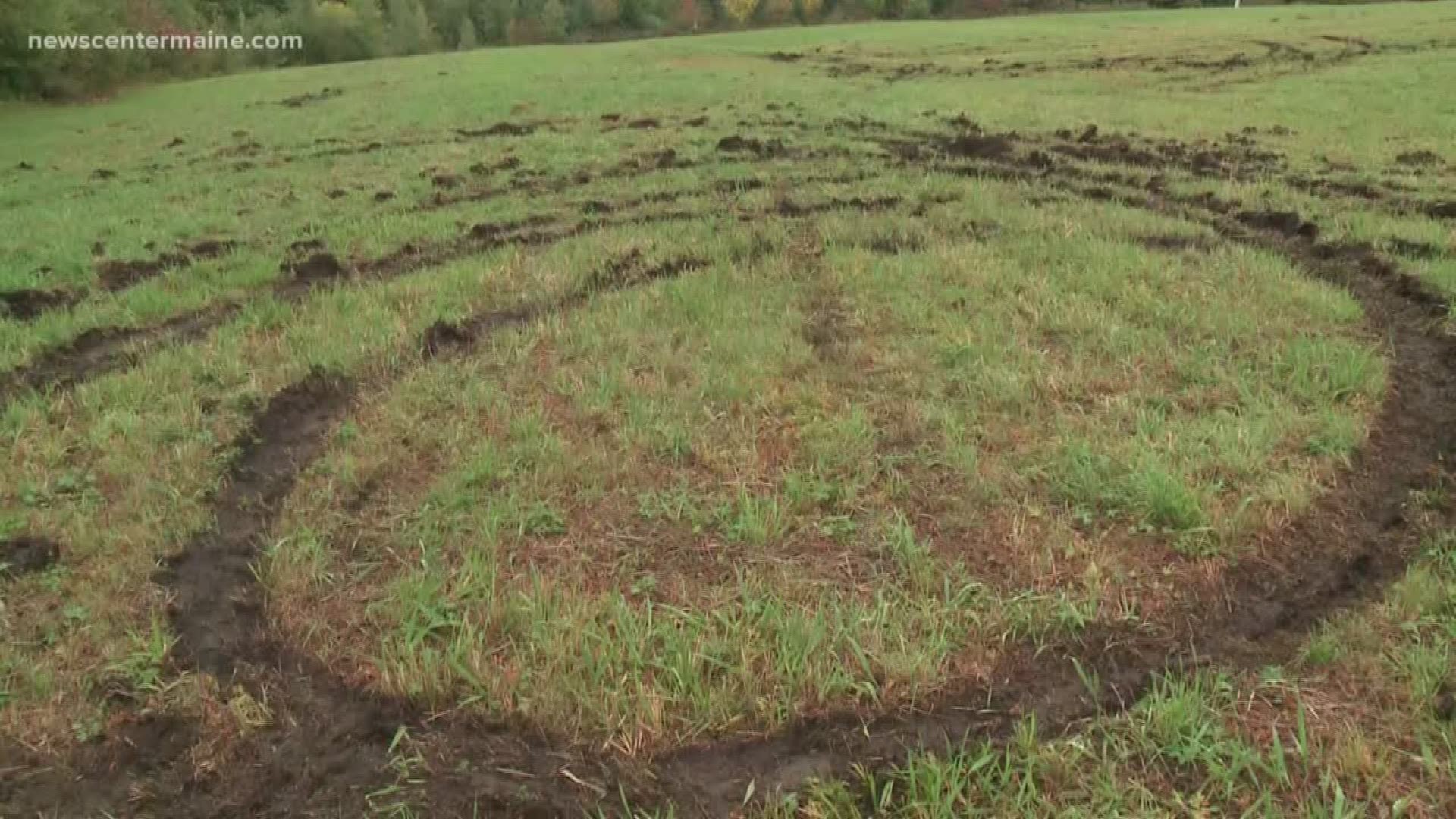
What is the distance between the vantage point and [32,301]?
7.93m

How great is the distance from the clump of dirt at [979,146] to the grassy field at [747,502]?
146cm

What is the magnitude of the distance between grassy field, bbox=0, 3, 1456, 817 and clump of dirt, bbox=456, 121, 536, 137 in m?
5.07

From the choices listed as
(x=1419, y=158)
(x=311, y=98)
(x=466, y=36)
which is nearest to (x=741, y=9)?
(x=466, y=36)

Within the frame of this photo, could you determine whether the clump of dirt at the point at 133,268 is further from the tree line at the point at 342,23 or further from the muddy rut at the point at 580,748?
the tree line at the point at 342,23

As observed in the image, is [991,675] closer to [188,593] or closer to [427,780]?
[427,780]

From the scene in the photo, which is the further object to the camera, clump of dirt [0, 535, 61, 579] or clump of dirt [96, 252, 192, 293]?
clump of dirt [96, 252, 192, 293]

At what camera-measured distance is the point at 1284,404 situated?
514 centimetres

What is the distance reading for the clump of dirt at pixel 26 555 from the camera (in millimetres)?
4227

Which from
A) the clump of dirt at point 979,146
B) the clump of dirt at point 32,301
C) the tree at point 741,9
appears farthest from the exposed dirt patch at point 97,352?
the tree at point 741,9

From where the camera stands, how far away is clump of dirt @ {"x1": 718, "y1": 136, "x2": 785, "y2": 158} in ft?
40.3

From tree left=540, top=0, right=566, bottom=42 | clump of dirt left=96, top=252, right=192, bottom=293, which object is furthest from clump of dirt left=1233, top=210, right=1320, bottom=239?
tree left=540, top=0, right=566, bottom=42

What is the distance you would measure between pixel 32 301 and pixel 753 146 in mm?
8129

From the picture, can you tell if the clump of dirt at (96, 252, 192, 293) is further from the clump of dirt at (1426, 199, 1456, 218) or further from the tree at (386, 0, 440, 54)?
the tree at (386, 0, 440, 54)

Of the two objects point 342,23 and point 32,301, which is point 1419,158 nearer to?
point 32,301
